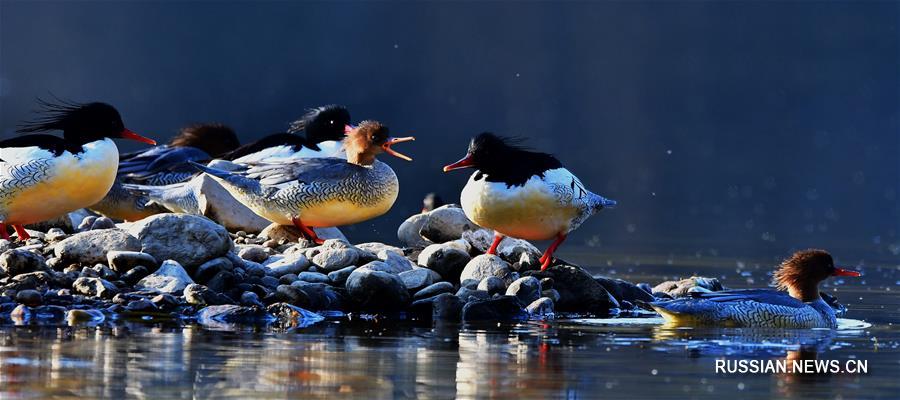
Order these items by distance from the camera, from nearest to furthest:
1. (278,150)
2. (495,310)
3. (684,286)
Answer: (495,310), (684,286), (278,150)

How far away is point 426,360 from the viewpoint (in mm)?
8078

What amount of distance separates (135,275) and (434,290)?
2013mm

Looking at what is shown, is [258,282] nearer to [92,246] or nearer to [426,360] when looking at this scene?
[92,246]

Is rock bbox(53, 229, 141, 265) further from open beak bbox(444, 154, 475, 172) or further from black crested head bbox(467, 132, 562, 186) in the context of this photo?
black crested head bbox(467, 132, 562, 186)

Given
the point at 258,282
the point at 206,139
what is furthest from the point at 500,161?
the point at 206,139

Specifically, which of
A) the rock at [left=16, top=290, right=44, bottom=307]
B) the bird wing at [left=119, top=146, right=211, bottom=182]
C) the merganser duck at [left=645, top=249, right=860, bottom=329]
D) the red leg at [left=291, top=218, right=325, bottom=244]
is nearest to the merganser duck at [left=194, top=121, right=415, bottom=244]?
the red leg at [left=291, top=218, right=325, bottom=244]

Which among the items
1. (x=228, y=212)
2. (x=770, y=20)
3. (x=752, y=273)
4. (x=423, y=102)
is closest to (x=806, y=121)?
(x=770, y=20)

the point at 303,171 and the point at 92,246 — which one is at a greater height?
the point at 303,171

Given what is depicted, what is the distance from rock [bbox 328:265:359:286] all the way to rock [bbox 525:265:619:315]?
1.39 m

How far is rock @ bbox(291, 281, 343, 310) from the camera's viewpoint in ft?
33.5

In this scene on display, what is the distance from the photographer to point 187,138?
17281 mm

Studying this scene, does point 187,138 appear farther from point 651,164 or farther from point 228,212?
point 651,164

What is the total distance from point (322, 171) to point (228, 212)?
1316 millimetres

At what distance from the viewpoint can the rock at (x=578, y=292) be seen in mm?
10984
